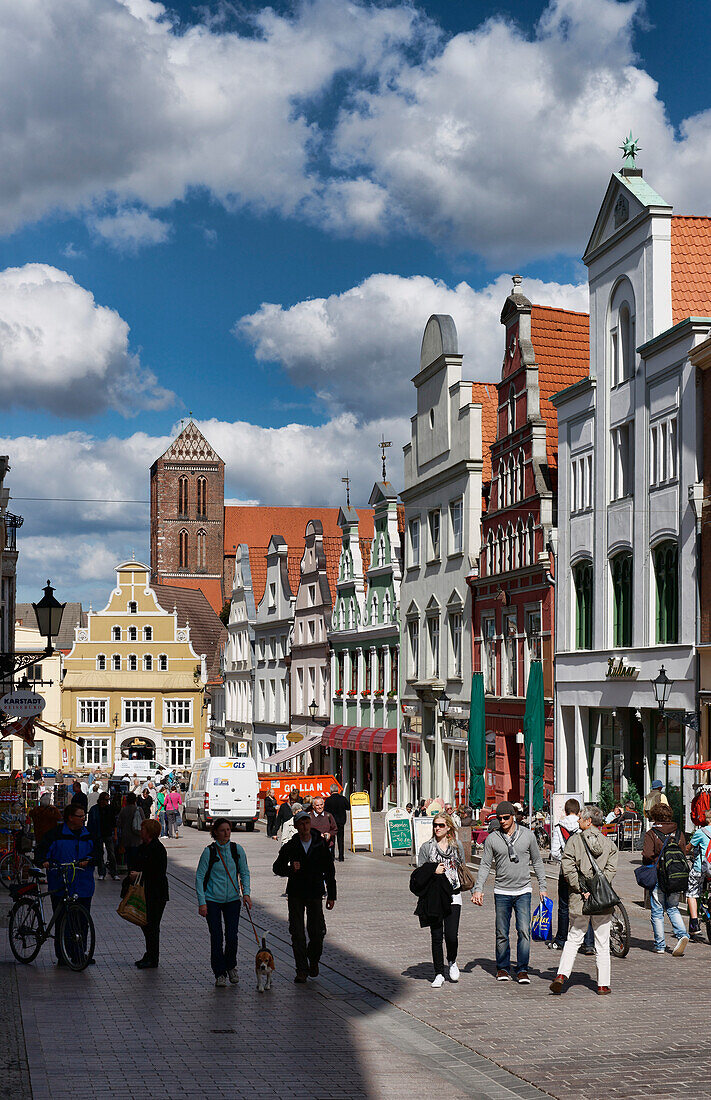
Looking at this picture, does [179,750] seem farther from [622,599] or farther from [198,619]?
[622,599]

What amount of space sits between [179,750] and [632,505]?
208 feet

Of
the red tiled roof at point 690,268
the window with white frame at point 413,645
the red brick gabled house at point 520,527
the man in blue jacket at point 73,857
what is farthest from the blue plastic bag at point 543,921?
the window with white frame at point 413,645

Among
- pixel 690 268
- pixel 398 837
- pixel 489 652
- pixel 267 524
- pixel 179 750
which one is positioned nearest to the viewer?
pixel 398 837

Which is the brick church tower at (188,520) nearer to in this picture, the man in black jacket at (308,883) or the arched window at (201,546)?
the arched window at (201,546)

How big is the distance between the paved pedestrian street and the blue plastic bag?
593mm

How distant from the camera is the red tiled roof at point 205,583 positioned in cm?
13788

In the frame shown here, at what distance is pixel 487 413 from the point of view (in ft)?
151

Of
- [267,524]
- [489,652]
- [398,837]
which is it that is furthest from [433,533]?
[267,524]


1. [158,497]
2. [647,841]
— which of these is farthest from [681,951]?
[158,497]

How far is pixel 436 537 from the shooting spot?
1925 inches

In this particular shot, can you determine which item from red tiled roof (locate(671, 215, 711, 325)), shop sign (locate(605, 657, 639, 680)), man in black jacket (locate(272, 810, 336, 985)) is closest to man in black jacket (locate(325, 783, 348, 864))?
shop sign (locate(605, 657, 639, 680))

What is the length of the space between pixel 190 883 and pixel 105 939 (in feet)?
27.6

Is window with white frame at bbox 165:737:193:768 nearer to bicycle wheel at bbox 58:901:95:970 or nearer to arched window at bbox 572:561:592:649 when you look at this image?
arched window at bbox 572:561:592:649

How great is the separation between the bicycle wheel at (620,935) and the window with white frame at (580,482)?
20.3m
